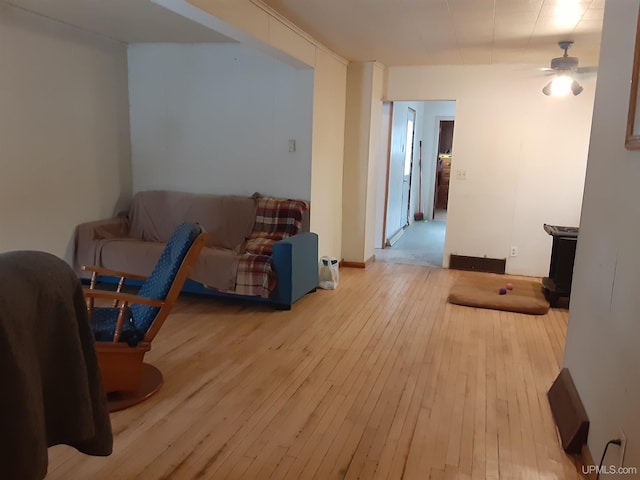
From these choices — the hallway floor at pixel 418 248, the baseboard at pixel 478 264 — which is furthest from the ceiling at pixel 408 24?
the hallway floor at pixel 418 248

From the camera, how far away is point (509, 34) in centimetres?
394

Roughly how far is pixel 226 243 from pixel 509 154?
121 inches

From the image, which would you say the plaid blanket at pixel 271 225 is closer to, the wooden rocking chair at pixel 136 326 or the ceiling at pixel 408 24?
the wooden rocking chair at pixel 136 326

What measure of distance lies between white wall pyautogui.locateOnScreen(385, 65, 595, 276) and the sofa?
203 cm

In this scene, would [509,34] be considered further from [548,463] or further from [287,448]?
[287,448]

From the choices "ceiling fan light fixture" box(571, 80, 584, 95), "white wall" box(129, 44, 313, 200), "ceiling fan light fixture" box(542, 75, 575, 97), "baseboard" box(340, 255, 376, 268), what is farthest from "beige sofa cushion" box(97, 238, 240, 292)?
"ceiling fan light fixture" box(571, 80, 584, 95)


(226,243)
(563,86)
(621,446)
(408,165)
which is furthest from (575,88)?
(621,446)

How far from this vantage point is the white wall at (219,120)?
445 centimetres

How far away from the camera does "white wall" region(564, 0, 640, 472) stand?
166 cm

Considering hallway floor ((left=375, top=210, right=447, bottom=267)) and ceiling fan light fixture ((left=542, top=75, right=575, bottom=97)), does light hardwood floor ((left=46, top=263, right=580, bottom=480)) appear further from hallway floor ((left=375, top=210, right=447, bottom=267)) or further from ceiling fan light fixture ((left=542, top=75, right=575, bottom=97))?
ceiling fan light fixture ((left=542, top=75, right=575, bottom=97))

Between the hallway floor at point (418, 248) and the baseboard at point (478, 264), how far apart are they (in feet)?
0.73

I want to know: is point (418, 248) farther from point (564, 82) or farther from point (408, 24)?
Result: point (408, 24)

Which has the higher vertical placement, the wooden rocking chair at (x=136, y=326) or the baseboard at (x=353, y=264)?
the wooden rocking chair at (x=136, y=326)

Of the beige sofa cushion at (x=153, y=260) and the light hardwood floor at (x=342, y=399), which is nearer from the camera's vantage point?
the light hardwood floor at (x=342, y=399)
